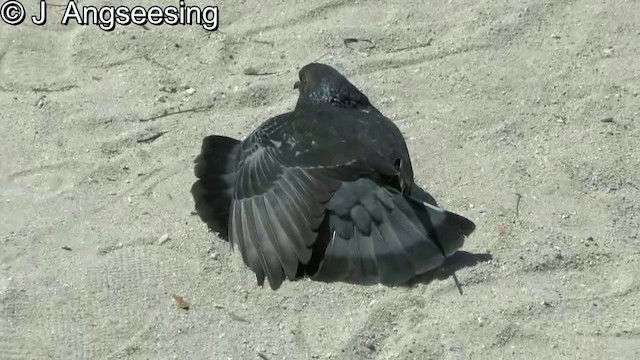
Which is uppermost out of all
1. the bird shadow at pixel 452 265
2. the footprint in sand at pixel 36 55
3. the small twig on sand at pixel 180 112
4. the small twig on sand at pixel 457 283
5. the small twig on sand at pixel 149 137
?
the footprint in sand at pixel 36 55

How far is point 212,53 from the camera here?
6273 mm

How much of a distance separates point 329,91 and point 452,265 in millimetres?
1119

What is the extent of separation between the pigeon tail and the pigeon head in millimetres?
463

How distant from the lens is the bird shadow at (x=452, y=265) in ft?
16.1

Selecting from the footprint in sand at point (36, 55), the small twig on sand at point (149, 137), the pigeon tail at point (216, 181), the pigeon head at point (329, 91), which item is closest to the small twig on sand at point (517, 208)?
the pigeon head at point (329, 91)

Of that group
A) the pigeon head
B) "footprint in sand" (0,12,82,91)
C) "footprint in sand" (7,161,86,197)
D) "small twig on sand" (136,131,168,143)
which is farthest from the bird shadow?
"footprint in sand" (0,12,82,91)

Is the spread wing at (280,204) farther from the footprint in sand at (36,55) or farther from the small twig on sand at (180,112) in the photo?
the footprint in sand at (36,55)

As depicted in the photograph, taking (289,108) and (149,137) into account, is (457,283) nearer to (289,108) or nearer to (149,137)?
(289,108)

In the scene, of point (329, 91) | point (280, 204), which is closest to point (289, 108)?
point (329, 91)

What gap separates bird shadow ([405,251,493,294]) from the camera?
4914 millimetres

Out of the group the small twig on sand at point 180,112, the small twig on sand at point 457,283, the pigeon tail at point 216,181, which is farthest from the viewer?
the small twig on sand at point 180,112

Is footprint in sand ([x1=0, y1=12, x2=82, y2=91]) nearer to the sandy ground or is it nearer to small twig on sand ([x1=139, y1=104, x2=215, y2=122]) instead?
the sandy ground

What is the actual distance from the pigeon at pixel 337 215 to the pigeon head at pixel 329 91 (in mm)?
378

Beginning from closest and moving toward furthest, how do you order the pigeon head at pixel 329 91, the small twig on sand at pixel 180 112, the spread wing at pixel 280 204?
1. the spread wing at pixel 280 204
2. the pigeon head at pixel 329 91
3. the small twig on sand at pixel 180 112
